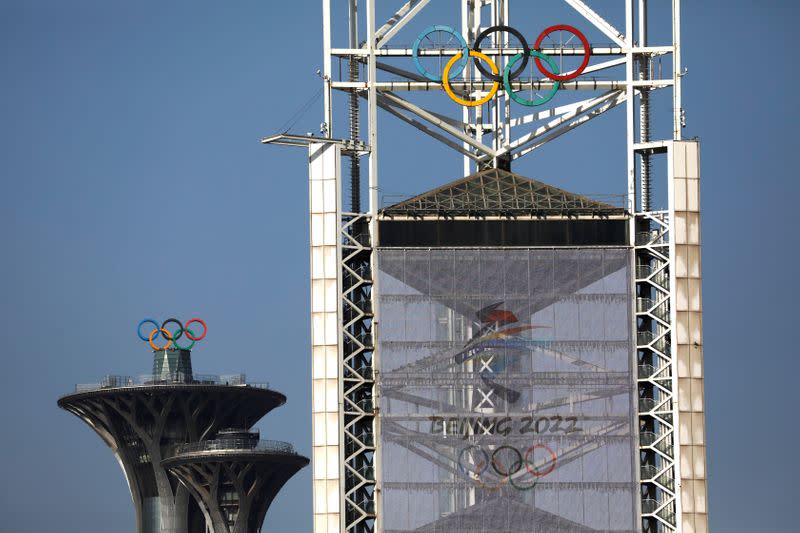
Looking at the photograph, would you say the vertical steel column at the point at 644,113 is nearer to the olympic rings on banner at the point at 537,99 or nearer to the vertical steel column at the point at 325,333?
the olympic rings on banner at the point at 537,99

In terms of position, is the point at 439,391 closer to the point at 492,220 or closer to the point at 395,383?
the point at 395,383

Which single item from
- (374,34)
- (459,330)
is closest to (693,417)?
(459,330)

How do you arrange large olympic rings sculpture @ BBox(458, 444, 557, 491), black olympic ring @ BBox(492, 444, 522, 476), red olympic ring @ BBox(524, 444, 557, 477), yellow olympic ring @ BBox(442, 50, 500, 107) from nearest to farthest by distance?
large olympic rings sculpture @ BBox(458, 444, 557, 491), black olympic ring @ BBox(492, 444, 522, 476), red olympic ring @ BBox(524, 444, 557, 477), yellow olympic ring @ BBox(442, 50, 500, 107)

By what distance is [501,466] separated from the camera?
504 feet

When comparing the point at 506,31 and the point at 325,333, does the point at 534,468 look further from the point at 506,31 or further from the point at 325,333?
the point at 506,31

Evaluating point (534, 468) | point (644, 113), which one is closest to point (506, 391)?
point (534, 468)

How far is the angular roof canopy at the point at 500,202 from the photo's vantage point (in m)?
156

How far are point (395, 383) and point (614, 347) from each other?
49.9 ft

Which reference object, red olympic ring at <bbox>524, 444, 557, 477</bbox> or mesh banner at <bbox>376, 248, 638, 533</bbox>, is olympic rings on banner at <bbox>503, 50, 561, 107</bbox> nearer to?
mesh banner at <bbox>376, 248, 638, 533</bbox>

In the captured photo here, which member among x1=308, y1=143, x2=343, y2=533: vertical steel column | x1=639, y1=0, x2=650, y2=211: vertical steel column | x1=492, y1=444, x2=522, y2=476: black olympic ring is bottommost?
x1=492, y1=444, x2=522, y2=476: black olympic ring

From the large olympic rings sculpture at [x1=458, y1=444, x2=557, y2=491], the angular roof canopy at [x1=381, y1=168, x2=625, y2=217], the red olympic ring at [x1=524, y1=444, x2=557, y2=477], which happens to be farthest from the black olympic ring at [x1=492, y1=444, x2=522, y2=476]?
the angular roof canopy at [x1=381, y1=168, x2=625, y2=217]

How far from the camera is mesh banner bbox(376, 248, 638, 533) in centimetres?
15250

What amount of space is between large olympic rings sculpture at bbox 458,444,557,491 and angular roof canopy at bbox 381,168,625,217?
54.0 feet

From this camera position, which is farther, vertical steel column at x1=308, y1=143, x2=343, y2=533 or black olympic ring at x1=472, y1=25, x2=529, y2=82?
black olympic ring at x1=472, y1=25, x2=529, y2=82
